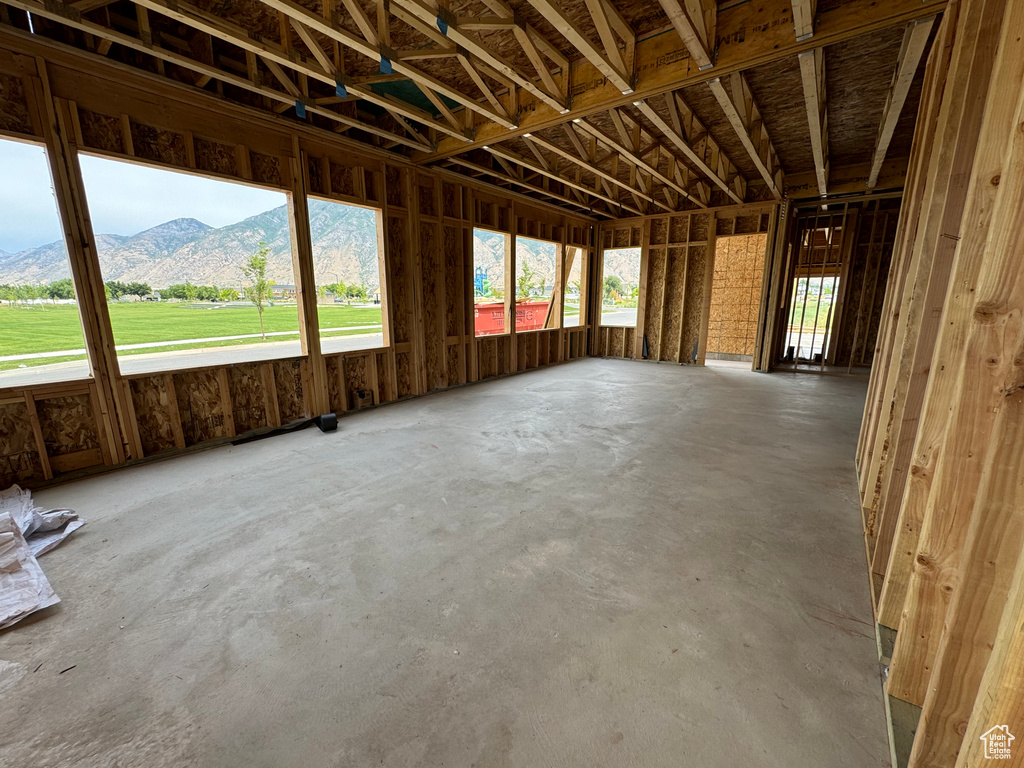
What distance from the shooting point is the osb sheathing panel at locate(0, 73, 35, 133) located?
10.3 feet

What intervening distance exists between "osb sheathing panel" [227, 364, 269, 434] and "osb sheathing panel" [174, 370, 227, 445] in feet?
0.48

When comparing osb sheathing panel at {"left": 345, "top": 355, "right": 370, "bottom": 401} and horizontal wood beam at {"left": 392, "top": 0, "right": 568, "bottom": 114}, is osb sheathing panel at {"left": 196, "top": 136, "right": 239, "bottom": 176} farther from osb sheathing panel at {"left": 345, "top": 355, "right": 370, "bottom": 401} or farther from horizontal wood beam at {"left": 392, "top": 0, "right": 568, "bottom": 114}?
horizontal wood beam at {"left": 392, "top": 0, "right": 568, "bottom": 114}

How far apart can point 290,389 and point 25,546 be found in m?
2.82

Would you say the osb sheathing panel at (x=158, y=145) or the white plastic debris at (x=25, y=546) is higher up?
the osb sheathing panel at (x=158, y=145)

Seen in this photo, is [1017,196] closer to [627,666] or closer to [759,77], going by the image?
[627,666]

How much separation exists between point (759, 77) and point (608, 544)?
5.29m

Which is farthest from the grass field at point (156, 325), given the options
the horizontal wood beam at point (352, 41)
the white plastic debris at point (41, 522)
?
the horizontal wood beam at point (352, 41)

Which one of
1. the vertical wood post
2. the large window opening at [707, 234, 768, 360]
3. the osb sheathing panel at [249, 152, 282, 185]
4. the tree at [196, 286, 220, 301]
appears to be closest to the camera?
the osb sheathing panel at [249, 152, 282, 185]

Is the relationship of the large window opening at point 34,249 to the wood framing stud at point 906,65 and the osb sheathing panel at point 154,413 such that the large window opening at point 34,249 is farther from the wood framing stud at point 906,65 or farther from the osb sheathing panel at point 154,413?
the wood framing stud at point 906,65

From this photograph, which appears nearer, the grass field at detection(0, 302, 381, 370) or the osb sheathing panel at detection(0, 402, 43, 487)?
the osb sheathing panel at detection(0, 402, 43, 487)

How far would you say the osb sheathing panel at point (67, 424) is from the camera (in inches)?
139

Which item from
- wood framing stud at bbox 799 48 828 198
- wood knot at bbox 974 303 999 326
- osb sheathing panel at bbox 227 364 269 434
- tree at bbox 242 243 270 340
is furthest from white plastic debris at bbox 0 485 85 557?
tree at bbox 242 243 270 340

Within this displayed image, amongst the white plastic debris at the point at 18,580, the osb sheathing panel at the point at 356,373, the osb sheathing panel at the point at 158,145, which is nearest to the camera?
the white plastic debris at the point at 18,580

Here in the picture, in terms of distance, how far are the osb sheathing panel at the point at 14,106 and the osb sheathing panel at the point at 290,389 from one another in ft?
8.95
